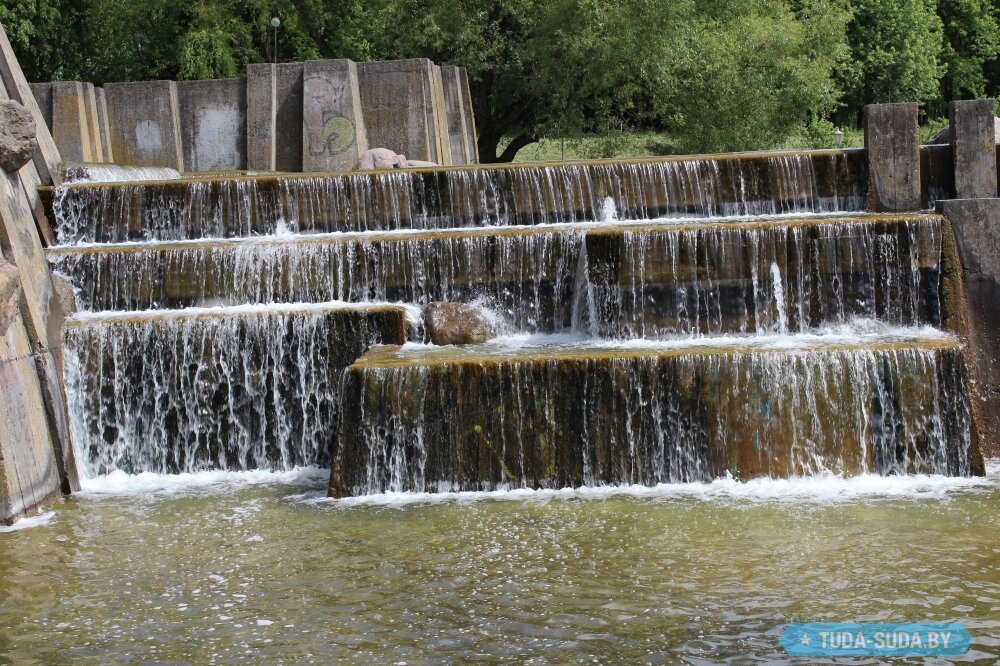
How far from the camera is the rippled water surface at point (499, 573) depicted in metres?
6.06

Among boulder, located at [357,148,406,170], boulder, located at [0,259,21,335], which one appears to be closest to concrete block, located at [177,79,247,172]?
boulder, located at [357,148,406,170]

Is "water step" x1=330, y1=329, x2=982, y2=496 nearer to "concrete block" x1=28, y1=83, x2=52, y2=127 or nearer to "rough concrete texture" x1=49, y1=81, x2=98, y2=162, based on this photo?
"rough concrete texture" x1=49, y1=81, x2=98, y2=162

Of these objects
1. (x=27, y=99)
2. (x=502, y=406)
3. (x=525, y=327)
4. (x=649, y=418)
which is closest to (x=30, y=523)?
(x=502, y=406)

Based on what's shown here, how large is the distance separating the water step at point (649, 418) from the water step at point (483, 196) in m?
3.89

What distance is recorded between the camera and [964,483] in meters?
9.03

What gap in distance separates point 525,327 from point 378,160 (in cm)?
557

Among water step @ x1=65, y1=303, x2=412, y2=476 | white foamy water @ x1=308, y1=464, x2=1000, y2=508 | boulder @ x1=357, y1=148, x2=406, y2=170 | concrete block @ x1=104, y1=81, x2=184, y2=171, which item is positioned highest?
concrete block @ x1=104, y1=81, x2=184, y2=171

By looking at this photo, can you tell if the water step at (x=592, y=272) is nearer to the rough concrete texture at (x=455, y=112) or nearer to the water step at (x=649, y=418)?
the water step at (x=649, y=418)

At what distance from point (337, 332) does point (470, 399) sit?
1725 mm

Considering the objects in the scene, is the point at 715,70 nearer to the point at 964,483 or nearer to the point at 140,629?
the point at 964,483

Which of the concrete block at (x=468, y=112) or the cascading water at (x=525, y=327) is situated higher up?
the concrete block at (x=468, y=112)

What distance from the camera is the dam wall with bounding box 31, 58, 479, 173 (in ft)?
59.5

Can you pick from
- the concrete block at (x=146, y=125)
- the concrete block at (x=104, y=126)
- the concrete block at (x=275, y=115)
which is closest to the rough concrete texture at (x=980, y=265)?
the concrete block at (x=275, y=115)

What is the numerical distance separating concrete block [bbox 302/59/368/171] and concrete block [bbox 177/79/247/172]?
1.26m
